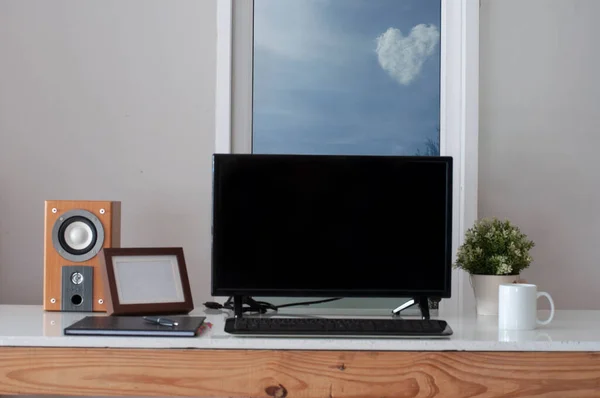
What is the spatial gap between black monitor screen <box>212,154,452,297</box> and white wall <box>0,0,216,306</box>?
1.27ft

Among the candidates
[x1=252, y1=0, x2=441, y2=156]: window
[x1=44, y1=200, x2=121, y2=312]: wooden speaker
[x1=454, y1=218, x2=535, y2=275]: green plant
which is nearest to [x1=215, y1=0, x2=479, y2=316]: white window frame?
[x1=252, y1=0, x2=441, y2=156]: window

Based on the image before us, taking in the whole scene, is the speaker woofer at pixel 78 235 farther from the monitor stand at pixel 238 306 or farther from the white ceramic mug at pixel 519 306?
the white ceramic mug at pixel 519 306

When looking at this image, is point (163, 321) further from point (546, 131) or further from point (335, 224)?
point (546, 131)

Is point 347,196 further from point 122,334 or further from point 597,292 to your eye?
point 597,292

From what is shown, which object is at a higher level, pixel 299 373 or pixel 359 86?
pixel 359 86

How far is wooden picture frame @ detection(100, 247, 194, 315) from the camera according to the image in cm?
176

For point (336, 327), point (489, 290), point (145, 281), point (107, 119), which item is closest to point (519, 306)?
point (489, 290)

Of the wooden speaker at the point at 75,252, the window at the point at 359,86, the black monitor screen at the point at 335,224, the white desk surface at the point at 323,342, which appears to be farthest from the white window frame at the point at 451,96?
the white desk surface at the point at 323,342

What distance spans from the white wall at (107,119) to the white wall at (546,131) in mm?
850

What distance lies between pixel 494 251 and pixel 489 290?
103mm

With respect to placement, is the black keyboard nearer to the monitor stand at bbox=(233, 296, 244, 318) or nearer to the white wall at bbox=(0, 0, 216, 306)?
the monitor stand at bbox=(233, 296, 244, 318)

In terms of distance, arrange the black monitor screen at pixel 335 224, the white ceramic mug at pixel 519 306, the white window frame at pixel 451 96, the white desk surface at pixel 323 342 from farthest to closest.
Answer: the white window frame at pixel 451 96
the black monitor screen at pixel 335 224
the white ceramic mug at pixel 519 306
the white desk surface at pixel 323 342

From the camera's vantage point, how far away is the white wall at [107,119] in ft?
6.89

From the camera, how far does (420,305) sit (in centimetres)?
177
